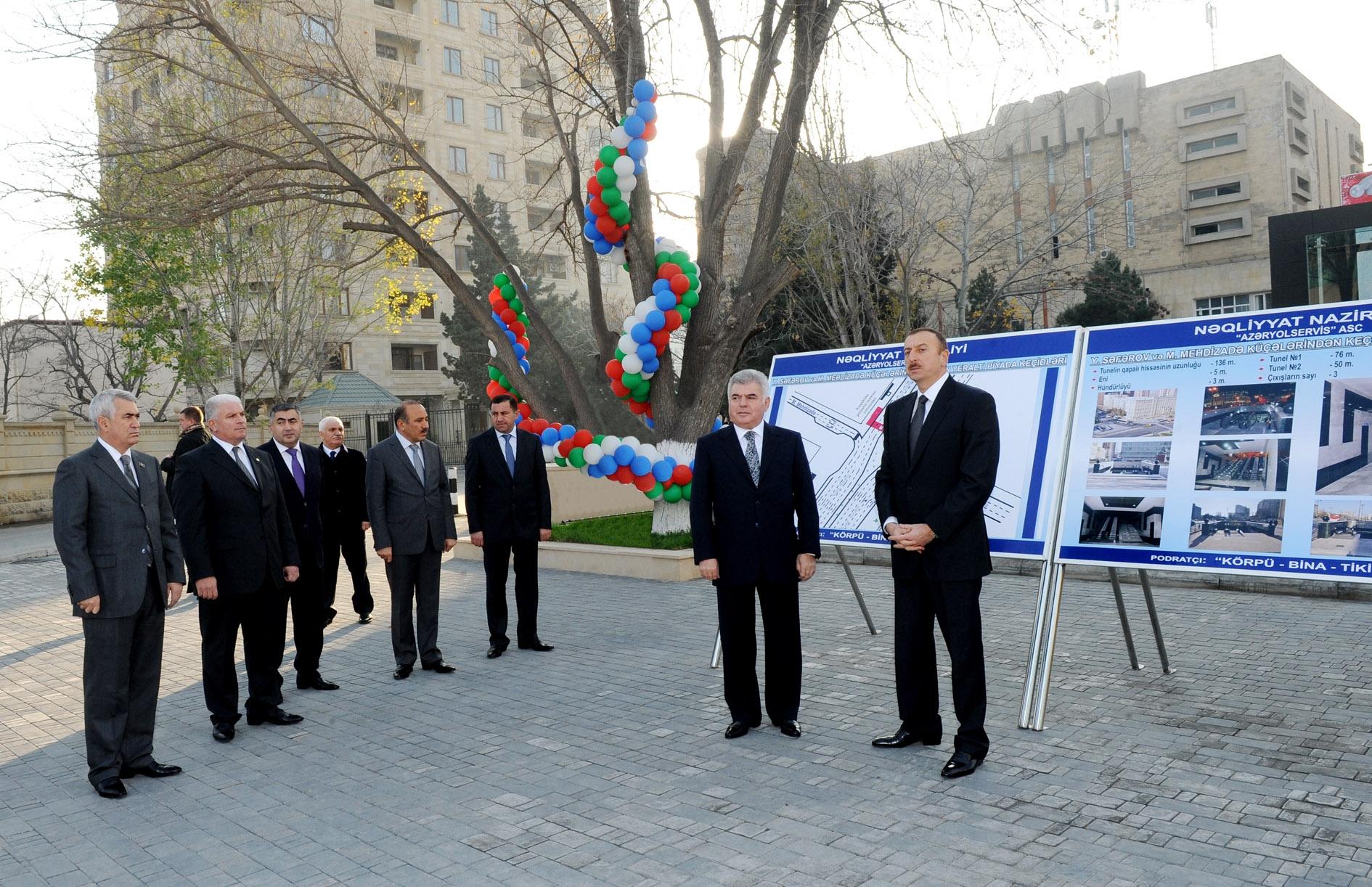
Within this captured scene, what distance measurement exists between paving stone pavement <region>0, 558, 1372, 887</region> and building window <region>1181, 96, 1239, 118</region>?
5012 centimetres

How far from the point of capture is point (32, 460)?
26062 mm

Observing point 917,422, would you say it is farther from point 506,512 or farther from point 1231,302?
point 1231,302

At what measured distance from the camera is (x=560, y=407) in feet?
131

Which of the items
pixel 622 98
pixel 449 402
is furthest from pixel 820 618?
pixel 449 402

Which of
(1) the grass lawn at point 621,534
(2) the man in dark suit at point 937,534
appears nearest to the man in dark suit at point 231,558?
(2) the man in dark suit at point 937,534

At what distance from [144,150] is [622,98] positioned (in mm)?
6056

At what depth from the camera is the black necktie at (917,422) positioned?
521cm

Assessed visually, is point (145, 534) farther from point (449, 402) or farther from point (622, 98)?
point (449, 402)

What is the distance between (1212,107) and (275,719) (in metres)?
55.7

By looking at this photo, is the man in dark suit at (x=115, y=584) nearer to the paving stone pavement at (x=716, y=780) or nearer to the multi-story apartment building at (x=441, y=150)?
the paving stone pavement at (x=716, y=780)

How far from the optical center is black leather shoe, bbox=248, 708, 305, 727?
21.0 ft

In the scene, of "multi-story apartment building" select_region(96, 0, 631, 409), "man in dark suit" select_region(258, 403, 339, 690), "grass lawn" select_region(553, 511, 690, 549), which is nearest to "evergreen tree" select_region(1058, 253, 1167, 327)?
"multi-story apartment building" select_region(96, 0, 631, 409)

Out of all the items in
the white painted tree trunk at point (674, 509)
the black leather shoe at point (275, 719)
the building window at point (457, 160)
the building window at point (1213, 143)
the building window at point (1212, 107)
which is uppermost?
the building window at point (1212, 107)

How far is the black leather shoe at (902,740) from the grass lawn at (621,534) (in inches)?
292
